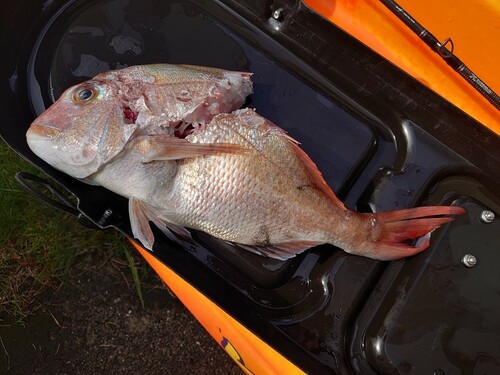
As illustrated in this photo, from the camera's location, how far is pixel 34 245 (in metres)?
2.75

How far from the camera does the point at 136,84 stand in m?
1.89

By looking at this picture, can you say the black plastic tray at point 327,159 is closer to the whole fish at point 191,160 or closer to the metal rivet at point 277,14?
the metal rivet at point 277,14

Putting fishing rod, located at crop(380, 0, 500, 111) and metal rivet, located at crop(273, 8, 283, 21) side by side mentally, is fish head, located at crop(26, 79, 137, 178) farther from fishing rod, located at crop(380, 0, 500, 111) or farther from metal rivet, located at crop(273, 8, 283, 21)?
fishing rod, located at crop(380, 0, 500, 111)

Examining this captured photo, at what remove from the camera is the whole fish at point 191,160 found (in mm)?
1827

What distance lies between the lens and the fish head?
1.82m

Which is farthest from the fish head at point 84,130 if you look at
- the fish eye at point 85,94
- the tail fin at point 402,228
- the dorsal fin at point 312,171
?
the tail fin at point 402,228

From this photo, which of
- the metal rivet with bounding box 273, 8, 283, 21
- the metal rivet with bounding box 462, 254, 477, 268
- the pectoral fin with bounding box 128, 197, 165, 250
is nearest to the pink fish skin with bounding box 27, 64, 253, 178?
the pectoral fin with bounding box 128, 197, 165, 250

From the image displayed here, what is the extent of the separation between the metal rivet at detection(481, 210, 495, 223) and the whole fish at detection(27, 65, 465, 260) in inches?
22.8

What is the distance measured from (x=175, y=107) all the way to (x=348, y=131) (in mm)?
852

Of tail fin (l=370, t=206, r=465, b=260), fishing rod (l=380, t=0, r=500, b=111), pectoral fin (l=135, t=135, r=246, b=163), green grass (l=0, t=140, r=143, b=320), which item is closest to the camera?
pectoral fin (l=135, t=135, r=246, b=163)

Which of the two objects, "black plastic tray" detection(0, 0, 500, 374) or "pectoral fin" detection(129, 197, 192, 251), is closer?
"pectoral fin" detection(129, 197, 192, 251)

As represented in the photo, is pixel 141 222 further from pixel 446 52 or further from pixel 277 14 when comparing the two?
pixel 446 52

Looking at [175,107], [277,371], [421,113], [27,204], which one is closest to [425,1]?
[421,113]

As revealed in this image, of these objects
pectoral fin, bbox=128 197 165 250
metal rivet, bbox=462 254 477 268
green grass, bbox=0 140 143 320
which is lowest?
green grass, bbox=0 140 143 320
